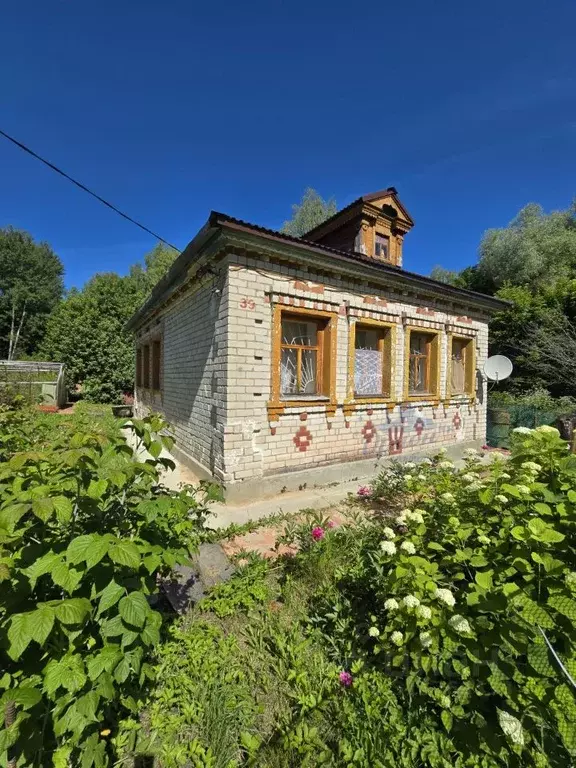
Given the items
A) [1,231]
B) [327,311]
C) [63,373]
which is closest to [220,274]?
[327,311]

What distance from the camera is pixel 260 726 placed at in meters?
1.73

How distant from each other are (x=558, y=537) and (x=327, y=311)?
4.66 m

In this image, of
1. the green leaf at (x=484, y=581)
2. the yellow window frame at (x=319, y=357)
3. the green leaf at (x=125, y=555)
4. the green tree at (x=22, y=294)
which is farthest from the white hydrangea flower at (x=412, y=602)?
Answer: the green tree at (x=22, y=294)

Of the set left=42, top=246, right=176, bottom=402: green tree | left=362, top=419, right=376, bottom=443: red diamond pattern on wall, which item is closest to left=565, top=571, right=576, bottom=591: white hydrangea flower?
left=362, top=419, right=376, bottom=443: red diamond pattern on wall

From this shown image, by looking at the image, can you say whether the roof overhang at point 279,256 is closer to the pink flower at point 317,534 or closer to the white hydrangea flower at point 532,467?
the pink flower at point 317,534

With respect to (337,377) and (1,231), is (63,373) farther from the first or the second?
(1,231)

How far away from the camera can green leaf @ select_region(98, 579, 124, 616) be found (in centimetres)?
130

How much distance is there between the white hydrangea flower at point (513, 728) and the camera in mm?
1225

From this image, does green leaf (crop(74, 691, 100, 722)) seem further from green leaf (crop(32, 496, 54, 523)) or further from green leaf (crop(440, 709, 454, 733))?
green leaf (crop(440, 709, 454, 733))

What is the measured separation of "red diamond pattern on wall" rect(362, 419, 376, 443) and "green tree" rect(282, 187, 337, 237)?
811 inches

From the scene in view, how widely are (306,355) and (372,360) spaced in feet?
5.20

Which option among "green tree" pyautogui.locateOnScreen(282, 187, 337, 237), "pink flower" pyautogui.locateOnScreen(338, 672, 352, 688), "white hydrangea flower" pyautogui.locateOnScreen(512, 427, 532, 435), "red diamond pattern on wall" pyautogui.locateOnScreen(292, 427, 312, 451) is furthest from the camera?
"green tree" pyautogui.locateOnScreen(282, 187, 337, 237)

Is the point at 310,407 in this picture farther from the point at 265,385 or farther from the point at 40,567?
the point at 40,567

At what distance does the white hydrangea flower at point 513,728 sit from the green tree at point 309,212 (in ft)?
82.8
